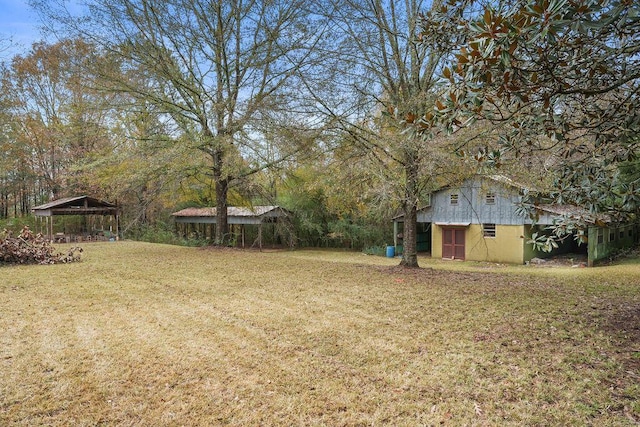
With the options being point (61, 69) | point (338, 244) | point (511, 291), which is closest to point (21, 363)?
point (511, 291)

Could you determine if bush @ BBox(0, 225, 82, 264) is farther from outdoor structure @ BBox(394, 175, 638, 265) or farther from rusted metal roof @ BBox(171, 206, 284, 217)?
outdoor structure @ BBox(394, 175, 638, 265)

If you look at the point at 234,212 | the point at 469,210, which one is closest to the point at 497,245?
the point at 469,210

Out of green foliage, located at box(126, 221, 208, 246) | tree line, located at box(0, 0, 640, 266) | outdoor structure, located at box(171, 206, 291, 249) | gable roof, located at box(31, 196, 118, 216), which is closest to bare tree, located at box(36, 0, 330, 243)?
tree line, located at box(0, 0, 640, 266)

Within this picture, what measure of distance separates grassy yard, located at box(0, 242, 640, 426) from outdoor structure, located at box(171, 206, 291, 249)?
32.7 feet

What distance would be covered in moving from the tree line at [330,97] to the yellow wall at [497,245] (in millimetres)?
7896

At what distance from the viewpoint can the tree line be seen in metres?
3.32

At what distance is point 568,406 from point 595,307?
3.46m

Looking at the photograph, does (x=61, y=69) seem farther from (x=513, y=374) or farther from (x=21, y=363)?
(x=513, y=374)

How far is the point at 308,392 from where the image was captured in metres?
3.15

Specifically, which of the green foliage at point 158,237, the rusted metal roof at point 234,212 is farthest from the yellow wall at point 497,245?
the green foliage at point 158,237

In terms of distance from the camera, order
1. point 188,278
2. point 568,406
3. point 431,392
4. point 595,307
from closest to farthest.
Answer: point 568,406 < point 431,392 < point 595,307 < point 188,278

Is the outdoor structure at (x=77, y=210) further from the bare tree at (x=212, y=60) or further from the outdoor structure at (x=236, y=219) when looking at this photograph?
the bare tree at (x=212, y=60)

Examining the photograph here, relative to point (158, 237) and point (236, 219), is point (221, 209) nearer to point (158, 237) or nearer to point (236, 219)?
point (236, 219)

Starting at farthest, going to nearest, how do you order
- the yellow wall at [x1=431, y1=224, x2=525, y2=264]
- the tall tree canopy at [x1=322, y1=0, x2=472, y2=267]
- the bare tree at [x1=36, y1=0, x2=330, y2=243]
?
1. the yellow wall at [x1=431, y1=224, x2=525, y2=264]
2. the bare tree at [x1=36, y1=0, x2=330, y2=243]
3. the tall tree canopy at [x1=322, y1=0, x2=472, y2=267]
